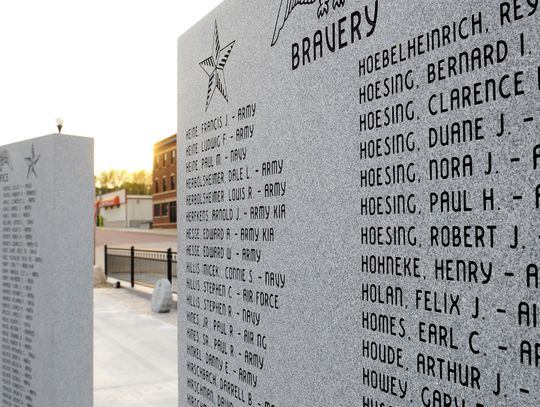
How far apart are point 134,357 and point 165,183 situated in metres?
58.8

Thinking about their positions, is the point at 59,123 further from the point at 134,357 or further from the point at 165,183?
the point at 165,183

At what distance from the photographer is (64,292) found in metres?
5.68

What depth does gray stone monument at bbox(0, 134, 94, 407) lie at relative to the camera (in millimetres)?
5641

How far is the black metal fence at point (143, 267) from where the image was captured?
668 inches

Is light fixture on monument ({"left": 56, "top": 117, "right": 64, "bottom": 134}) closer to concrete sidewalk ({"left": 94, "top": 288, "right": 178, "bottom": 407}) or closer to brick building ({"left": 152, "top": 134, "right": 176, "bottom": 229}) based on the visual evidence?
concrete sidewalk ({"left": 94, "top": 288, "right": 178, "bottom": 407})

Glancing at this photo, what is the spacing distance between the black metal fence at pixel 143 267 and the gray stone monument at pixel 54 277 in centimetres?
992

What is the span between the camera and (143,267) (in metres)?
19.8

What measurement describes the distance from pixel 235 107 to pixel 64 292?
11.2 ft

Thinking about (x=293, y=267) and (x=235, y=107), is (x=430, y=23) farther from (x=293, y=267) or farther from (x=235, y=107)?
(x=235, y=107)

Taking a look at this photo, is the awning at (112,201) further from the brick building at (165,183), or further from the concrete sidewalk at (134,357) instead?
the concrete sidewalk at (134,357)

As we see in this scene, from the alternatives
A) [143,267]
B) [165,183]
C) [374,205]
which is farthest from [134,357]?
[165,183]

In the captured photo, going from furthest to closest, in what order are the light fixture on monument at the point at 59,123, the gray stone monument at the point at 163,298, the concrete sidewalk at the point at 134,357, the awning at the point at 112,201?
the awning at the point at 112,201, the gray stone monument at the point at 163,298, the light fixture on monument at the point at 59,123, the concrete sidewalk at the point at 134,357

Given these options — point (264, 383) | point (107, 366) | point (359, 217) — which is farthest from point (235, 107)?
point (107, 366)

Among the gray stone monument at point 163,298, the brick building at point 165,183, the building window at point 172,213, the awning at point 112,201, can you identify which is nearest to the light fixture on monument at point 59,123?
the gray stone monument at point 163,298
